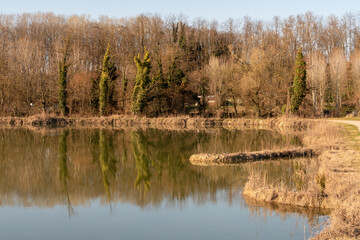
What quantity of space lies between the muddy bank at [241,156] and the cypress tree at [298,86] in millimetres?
20970

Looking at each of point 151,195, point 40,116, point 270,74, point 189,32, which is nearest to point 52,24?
point 189,32

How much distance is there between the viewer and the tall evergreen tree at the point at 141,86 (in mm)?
40438

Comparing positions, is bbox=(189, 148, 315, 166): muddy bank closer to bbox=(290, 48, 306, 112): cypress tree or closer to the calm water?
the calm water

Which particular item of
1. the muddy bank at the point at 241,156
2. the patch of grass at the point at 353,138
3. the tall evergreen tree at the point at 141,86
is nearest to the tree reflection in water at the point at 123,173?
the muddy bank at the point at 241,156

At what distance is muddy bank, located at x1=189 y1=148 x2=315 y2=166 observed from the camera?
1625cm

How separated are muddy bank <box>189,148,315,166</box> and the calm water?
65 centimetres

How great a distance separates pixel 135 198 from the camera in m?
12.0

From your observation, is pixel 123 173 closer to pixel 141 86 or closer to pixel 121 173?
pixel 121 173

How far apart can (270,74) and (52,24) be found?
134 ft

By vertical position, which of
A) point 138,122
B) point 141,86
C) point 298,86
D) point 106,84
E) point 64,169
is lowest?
point 64,169

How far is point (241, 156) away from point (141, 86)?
25585 millimetres

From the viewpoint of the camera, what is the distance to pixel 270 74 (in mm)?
39750

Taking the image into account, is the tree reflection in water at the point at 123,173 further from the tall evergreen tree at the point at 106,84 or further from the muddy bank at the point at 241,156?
the tall evergreen tree at the point at 106,84

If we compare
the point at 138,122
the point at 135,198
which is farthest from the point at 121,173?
the point at 138,122
